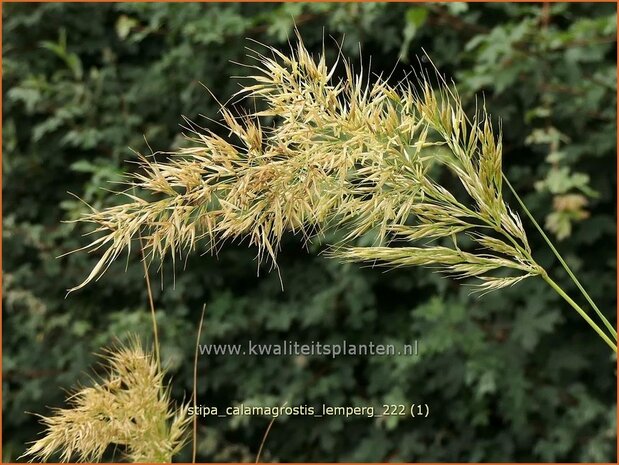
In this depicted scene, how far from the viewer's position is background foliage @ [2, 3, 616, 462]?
2.42 m

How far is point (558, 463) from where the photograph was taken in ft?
8.27

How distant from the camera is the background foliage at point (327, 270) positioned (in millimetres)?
2418

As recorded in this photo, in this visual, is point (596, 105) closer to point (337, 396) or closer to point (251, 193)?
point (337, 396)

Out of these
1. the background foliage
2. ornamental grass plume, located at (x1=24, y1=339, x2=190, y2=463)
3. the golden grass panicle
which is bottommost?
the background foliage

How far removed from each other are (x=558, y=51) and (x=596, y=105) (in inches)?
8.0

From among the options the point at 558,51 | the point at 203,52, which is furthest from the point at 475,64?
the point at 203,52

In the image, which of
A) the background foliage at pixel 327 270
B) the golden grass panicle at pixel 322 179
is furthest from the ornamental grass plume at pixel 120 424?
the background foliage at pixel 327 270

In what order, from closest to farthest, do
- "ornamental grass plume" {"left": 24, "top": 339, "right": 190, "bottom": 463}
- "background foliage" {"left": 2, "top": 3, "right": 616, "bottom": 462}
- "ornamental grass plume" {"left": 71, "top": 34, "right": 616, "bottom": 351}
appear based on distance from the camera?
"ornamental grass plume" {"left": 71, "top": 34, "right": 616, "bottom": 351}, "ornamental grass plume" {"left": 24, "top": 339, "right": 190, "bottom": 463}, "background foliage" {"left": 2, "top": 3, "right": 616, "bottom": 462}

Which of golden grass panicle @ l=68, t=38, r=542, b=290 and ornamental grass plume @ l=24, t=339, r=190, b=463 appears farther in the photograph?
ornamental grass plume @ l=24, t=339, r=190, b=463

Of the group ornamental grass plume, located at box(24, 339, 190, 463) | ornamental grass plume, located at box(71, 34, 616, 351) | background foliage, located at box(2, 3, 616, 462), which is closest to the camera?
ornamental grass plume, located at box(71, 34, 616, 351)

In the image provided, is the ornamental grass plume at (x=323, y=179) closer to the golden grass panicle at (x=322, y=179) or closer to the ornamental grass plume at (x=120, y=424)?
the golden grass panicle at (x=322, y=179)

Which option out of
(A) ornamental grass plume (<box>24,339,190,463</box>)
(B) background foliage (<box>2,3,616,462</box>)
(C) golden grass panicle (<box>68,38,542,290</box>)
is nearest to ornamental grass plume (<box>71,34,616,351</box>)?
(C) golden grass panicle (<box>68,38,542,290</box>)

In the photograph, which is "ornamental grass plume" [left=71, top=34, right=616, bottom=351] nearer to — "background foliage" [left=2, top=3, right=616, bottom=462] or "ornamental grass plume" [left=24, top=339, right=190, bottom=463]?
"ornamental grass plume" [left=24, top=339, right=190, bottom=463]

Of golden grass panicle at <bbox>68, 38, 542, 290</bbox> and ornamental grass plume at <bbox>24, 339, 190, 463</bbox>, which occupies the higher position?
golden grass panicle at <bbox>68, 38, 542, 290</bbox>
